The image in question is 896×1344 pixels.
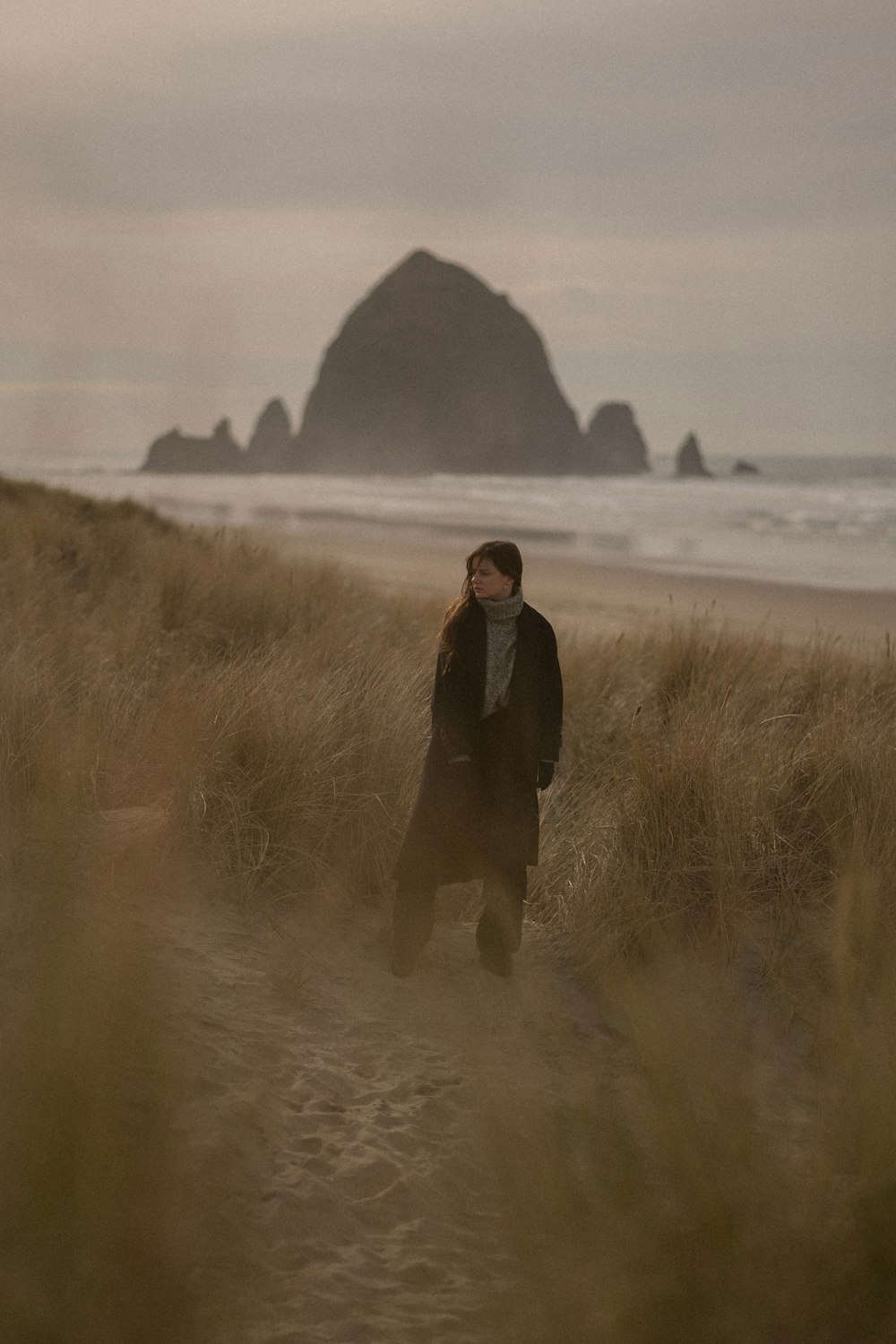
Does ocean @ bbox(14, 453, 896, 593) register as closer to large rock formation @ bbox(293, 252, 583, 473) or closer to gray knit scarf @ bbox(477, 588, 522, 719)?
gray knit scarf @ bbox(477, 588, 522, 719)

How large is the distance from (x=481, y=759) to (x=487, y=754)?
0.02 m

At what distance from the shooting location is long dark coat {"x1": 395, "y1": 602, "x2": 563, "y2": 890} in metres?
3.78

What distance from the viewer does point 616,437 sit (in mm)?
194500

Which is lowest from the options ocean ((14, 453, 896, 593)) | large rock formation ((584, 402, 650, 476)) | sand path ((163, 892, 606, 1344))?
sand path ((163, 892, 606, 1344))

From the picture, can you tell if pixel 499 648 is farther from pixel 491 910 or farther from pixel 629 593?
pixel 629 593

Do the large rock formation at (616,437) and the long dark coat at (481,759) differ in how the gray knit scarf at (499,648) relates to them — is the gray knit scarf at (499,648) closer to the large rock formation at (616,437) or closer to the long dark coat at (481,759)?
the long dark coat at (481,759)

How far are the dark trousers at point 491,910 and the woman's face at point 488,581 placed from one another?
0.88 m

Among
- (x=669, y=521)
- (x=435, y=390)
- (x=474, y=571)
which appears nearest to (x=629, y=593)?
(x=474, y=571)

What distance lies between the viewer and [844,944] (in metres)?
4.11

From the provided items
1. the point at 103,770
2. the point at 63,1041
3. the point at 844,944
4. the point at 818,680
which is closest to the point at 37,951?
the point at 63,1041

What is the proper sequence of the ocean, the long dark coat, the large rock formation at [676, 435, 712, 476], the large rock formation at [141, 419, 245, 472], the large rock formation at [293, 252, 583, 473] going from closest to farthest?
1. the long dark coat
2. the ocean
3. the large rock formation at [676, 435, 712, 476]
4. the large rock formation at [141, 419, 245, 472]
5. the large rock formation at [293, 252, 583, 473]

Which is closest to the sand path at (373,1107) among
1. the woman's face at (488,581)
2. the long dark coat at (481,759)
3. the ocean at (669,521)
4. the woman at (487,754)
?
the woman at (487,754)

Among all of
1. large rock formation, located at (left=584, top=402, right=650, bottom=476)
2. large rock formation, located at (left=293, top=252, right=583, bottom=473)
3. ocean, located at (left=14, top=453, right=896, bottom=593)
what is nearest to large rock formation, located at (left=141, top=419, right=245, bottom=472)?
large rock formation, located at (left=293, top=252, right=583, bottom=473)

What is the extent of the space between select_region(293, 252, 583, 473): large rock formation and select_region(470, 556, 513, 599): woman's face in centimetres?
16483
